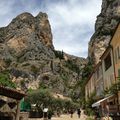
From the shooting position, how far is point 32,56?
10488cm

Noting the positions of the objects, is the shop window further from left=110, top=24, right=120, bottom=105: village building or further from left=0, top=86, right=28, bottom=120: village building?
left=0, top=86, right=28, bottom=120: village building

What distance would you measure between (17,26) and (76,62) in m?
43.1

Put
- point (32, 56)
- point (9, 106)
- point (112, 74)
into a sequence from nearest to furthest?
point (9, 106) → point (112, 74) → point (32, 56)

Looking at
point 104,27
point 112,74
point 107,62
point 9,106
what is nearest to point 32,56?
point 104,27

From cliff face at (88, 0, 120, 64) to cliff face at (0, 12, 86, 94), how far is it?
15.0m

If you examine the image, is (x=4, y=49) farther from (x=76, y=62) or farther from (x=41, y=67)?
(x=76, y=62)

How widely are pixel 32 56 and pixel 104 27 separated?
26.6 metres

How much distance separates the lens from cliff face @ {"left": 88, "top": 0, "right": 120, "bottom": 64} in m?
94.8

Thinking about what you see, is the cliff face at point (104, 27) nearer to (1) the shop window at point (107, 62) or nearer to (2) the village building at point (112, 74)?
(1) the shop window at point (107, 62)

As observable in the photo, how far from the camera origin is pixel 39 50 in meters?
108

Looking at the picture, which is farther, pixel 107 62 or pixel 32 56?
pixel 32 56

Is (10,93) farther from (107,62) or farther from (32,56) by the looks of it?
(32,56)

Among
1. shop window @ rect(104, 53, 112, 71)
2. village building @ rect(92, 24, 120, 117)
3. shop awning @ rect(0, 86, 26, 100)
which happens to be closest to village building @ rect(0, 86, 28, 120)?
shop awning @ rect(0, 86, 26, 100)

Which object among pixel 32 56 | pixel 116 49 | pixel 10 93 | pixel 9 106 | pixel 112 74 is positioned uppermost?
pixel 32 56
